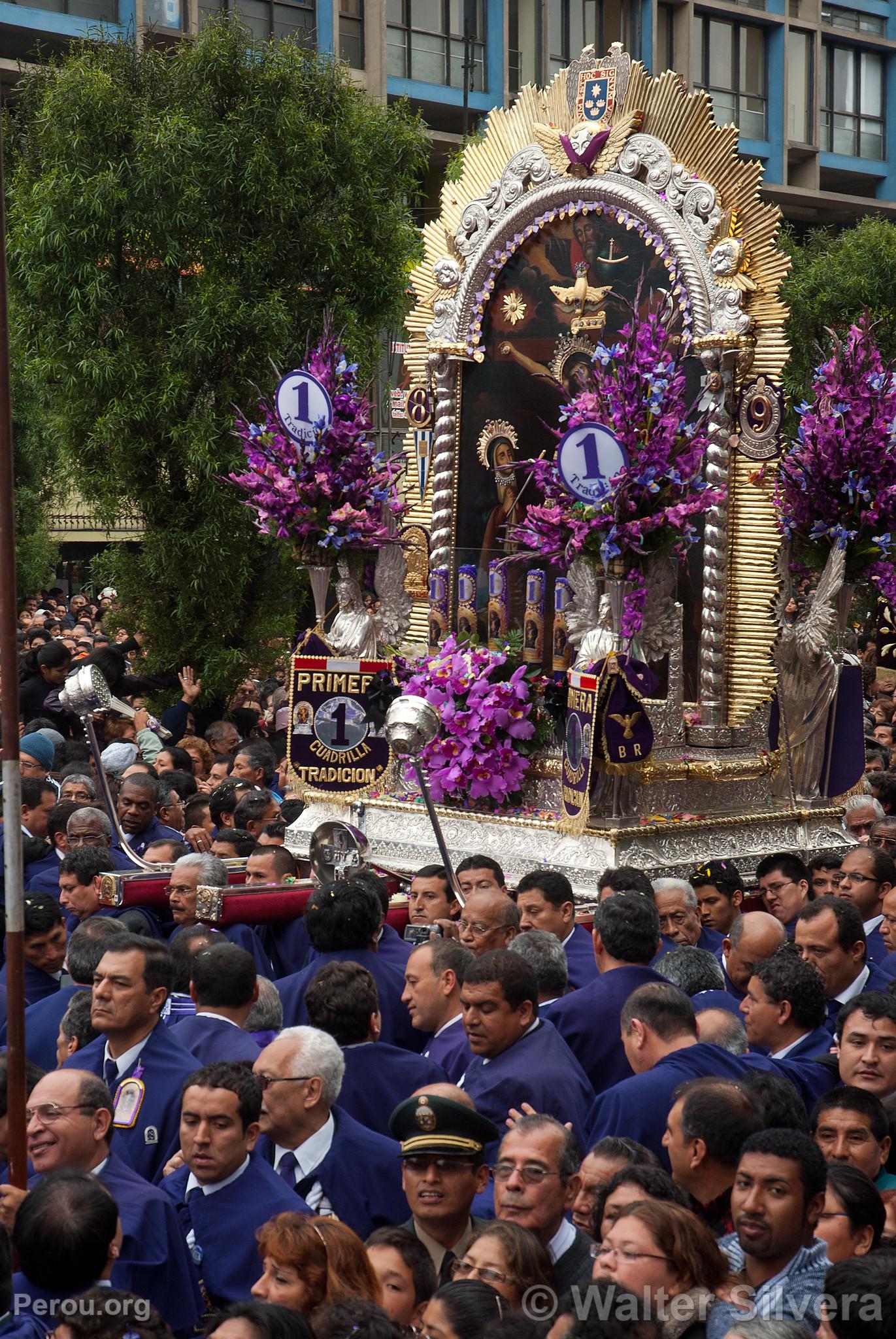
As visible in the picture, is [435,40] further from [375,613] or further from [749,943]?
[749,943]

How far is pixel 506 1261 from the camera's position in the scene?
12.2 ft

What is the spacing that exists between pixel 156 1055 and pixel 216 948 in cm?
46

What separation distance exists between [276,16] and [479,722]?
67.6 ft

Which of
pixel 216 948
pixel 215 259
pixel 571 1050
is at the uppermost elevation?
pixel 215 259

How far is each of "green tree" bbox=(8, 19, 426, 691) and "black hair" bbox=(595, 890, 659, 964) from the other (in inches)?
401

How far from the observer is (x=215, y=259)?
52.6ft

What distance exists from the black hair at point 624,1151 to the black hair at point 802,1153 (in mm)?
316

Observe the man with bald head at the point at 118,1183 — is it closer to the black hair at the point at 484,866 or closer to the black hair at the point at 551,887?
the black hair at the point at 551,887

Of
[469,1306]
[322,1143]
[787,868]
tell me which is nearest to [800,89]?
[787,868]

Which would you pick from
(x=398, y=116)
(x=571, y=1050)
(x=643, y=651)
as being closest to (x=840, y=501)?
(x=643, y=651)

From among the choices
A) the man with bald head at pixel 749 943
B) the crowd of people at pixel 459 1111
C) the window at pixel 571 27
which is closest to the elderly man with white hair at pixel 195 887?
the crowd of people at pixel 459 1111

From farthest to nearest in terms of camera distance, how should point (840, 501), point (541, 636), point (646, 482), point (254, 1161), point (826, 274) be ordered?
point (826, 274), point (541, 636), point (840, 501), point (646, 482), point (254, 1161)

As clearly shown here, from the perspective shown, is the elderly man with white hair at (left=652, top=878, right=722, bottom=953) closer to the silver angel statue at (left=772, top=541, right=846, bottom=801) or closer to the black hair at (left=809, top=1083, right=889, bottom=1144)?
the black hair at (left=809, top=1083, right=889, bottom=1144)

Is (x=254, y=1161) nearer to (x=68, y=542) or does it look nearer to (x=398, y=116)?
(x=398, y=116)
